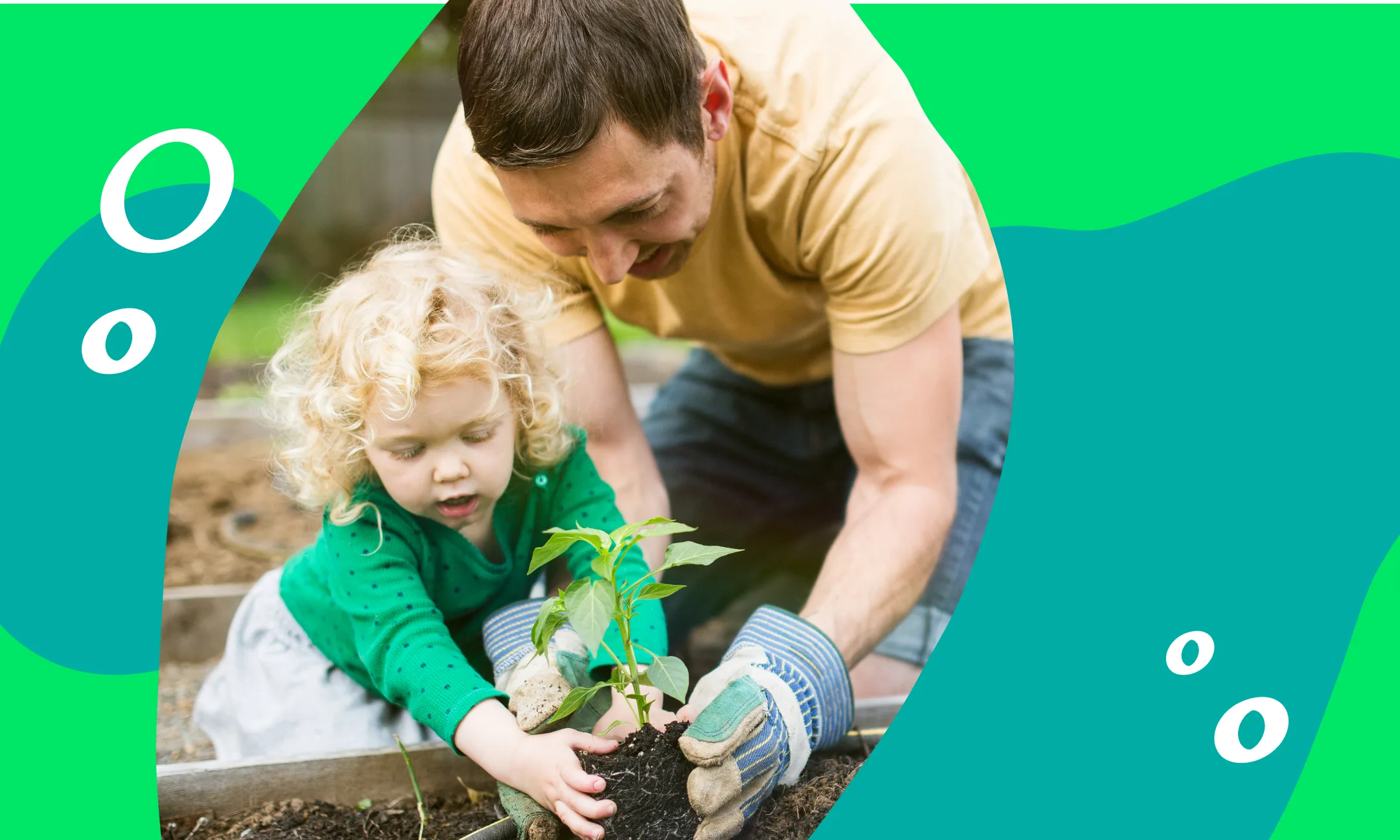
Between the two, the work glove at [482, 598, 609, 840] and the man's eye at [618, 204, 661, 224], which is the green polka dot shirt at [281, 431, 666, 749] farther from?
the man's eye at [618, 204, 661, 224]

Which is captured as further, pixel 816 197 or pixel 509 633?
pixel 816 197

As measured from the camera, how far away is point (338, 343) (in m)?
1.51

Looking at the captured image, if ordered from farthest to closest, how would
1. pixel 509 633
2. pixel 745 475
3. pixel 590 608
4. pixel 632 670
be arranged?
pixel 745 475 < pixel 509 633 < pixel 632 670 < pixel 590 608

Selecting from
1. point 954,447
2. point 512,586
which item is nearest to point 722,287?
point 954,447

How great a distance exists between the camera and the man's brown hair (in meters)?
1.42

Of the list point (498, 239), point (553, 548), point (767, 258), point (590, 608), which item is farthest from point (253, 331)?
point (590, 608)

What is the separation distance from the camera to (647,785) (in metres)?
1.31

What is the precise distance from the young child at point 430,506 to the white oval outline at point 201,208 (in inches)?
8.1

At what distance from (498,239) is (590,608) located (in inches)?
37.7

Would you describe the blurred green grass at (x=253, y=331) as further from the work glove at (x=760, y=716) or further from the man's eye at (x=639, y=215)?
the work glove at (x=760, y=716)

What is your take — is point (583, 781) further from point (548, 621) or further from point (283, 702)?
point (283, 702)

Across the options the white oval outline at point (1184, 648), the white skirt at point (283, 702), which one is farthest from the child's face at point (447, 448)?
the white oval outline at point (1184, 648)

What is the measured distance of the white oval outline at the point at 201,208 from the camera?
4.63 ft

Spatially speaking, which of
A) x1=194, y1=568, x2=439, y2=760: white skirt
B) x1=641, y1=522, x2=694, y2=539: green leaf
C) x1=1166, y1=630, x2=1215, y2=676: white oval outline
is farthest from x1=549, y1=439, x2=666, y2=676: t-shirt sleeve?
x1=1166, y1=630, x2=1215, y2=676: white oval outline
